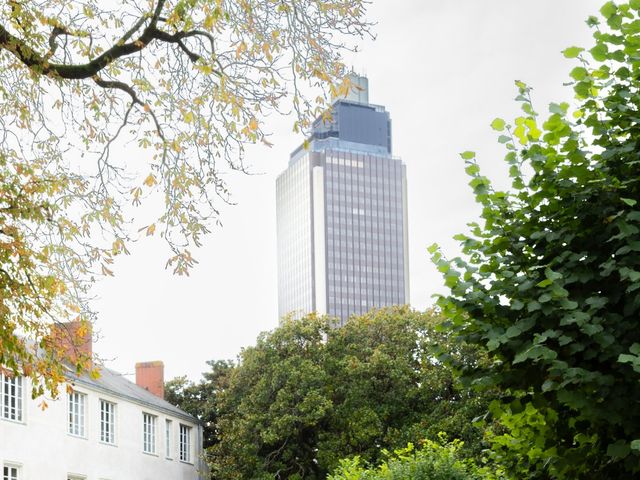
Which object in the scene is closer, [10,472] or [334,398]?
[10,472]

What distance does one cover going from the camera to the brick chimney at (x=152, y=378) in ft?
197

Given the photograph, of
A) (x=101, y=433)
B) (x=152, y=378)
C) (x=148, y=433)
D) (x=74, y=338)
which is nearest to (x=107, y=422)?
(x=101, y=433)

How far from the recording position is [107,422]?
162ft

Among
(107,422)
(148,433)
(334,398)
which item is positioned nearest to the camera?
(107,422)

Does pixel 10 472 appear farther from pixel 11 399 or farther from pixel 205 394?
pixel 205 394

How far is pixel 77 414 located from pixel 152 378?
13608 mm

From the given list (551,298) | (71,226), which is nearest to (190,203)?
(71,226)

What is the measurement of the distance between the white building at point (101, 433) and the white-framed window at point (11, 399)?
0.04 metres

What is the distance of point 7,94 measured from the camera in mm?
16547

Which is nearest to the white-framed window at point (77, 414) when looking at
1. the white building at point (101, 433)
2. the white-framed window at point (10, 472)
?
the white building at point (101, 433)

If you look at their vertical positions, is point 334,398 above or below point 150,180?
below

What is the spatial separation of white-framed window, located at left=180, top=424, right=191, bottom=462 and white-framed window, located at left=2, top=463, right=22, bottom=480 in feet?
53.0

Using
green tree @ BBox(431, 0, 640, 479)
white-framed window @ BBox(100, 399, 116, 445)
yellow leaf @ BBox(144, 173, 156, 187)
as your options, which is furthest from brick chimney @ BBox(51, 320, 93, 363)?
white-framed window @ BBox(100, 399, 116, 445)

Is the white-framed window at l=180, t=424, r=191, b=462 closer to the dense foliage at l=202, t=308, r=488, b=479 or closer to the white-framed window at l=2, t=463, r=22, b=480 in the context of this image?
the dense foliage at l=202, t=308, r=488, b=479
